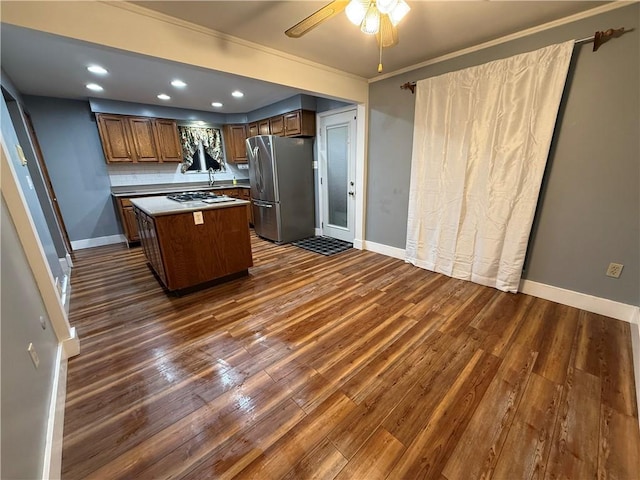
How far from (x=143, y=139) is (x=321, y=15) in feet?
14.2

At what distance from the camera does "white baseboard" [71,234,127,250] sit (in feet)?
13.9

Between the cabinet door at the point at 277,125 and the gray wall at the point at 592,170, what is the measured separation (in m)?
2.68

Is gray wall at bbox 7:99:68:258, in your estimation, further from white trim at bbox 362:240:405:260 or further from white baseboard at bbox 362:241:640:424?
white baseboard at bbox 362:241:640:424

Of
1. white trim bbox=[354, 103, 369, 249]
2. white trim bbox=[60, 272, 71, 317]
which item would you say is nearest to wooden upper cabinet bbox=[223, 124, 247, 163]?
white trim bbox=[354, 103, 369, 249]

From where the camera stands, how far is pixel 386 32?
160 centimetres

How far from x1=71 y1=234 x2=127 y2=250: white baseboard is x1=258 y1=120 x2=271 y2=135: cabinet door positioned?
313 centimetres

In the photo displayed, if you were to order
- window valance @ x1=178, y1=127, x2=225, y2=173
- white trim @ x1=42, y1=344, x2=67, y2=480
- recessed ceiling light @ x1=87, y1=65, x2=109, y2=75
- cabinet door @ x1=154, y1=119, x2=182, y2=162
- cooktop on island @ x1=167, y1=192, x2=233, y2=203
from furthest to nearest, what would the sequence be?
1. window valance @ x1=178, y1=127, x2=225, y2=173
2. cabinet door @ x1=154, y1=119, x2=182, y2=162
3. cooktop on island @ x1=167, y1=192, x2=233, y2=203
4. recessed ceiling light @ x1=87, y1=65, x2=109, y2=75
5. white trim @ x1=42, y1=344, x2=67, y2=480

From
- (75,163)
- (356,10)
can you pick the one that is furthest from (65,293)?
(356,10)

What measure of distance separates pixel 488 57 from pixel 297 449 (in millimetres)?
3421

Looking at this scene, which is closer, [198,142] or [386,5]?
[386,5]

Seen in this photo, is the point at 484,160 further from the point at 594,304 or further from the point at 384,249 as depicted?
the point at 384,249

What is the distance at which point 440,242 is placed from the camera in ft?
9.86

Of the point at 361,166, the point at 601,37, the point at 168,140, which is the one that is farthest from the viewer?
the point at 168,140

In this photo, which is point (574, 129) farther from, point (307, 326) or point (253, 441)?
point (253, 441)
